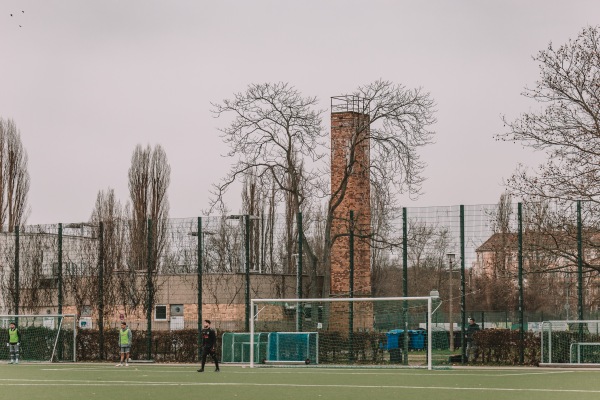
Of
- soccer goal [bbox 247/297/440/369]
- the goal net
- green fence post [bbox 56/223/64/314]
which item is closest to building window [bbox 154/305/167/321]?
green fence post [bbox 56/223/64/314]

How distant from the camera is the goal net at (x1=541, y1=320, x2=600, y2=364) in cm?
2991

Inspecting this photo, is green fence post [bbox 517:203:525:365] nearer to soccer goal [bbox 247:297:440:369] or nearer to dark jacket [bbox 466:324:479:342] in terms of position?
dark jacket [bbox 466:324:479:342]

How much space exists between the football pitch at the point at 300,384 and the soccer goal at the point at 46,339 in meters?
7.05

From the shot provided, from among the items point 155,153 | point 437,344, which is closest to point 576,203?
point 437,344

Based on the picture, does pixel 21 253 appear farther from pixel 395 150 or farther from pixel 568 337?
pixel 568 337

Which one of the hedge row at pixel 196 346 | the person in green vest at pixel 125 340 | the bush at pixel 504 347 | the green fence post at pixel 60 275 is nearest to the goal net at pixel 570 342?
the hedge row at pixel 196 346

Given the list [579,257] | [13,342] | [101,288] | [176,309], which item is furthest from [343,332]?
[13,342]

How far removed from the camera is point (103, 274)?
39.3 m

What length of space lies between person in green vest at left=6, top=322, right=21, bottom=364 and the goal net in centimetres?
1862

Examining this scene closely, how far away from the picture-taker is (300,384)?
893 inches

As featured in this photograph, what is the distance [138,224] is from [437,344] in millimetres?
13532

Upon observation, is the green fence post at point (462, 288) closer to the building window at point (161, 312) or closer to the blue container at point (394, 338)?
the blue container at point (394, 338)

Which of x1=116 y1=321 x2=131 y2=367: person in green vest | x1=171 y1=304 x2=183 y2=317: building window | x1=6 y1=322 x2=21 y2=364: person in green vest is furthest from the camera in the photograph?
x1=171 y1=304 x2=183 y2=317: building window

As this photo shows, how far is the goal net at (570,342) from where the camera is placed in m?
29.9
